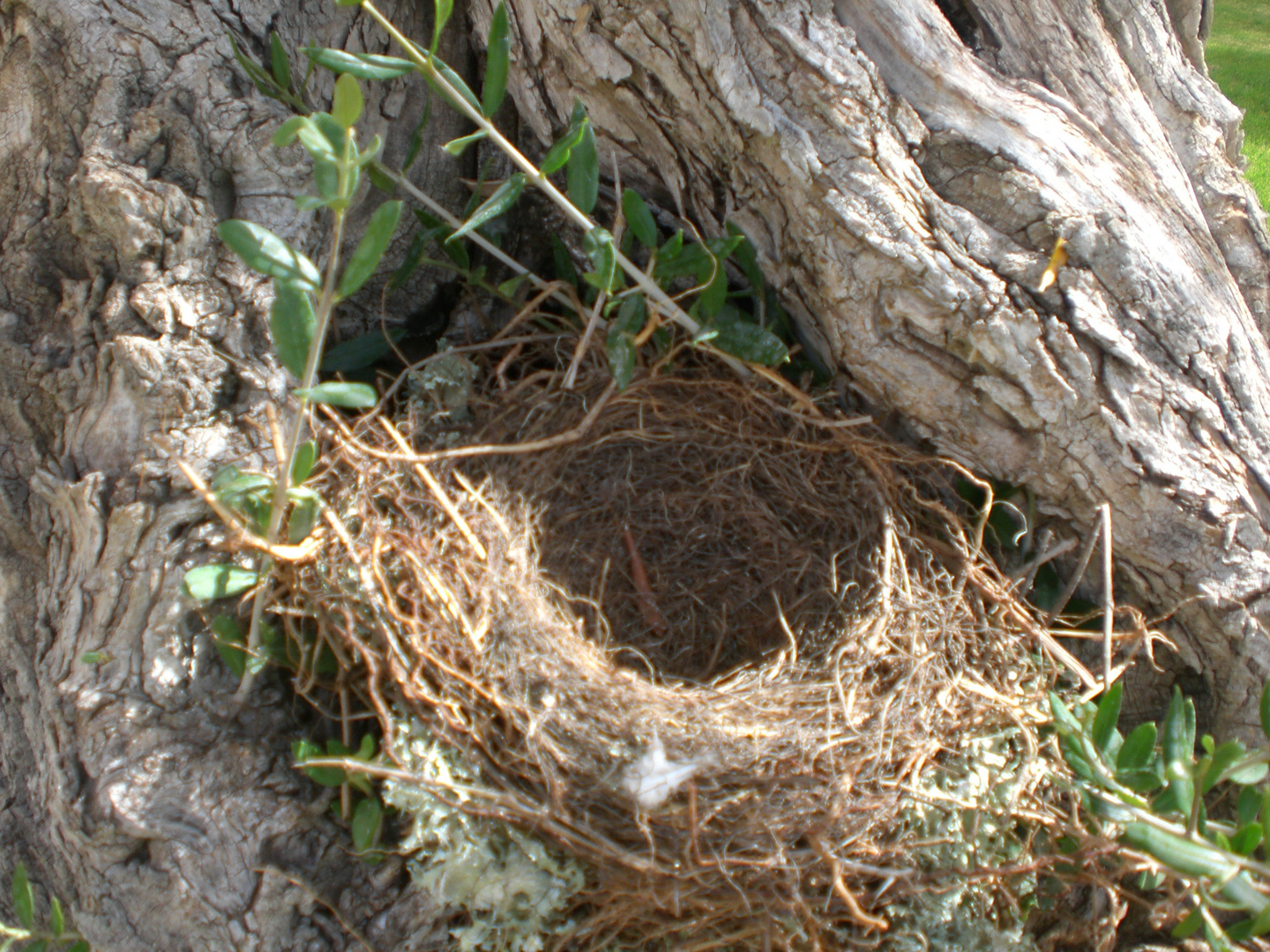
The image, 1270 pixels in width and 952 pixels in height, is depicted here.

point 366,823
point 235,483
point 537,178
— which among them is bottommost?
point 366,823

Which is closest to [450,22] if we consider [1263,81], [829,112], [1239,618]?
[829,112]

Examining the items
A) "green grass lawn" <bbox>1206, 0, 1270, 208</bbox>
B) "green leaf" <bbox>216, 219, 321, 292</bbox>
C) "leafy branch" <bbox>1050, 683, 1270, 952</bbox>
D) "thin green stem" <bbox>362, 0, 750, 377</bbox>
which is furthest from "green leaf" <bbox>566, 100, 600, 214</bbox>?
"green grass lawn" <bbox>1206, 0, 1270, 208</bbox>

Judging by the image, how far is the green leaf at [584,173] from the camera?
130 centimetres

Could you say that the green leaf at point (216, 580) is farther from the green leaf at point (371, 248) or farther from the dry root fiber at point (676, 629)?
the green leaf at point (371, 248)

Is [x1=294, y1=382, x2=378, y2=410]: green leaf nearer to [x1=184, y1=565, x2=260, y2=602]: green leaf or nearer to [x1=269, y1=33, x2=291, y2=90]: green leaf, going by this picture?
[x1=184, y1=565, x2=260, y2=602]: green leaf

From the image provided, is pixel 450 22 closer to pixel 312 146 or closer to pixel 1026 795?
pixel 312 146

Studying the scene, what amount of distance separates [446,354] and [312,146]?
0.62 metres

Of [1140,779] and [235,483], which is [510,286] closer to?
[235,483]

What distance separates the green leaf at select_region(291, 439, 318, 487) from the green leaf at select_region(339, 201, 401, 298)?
0.63 feet

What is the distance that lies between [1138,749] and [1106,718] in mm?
44

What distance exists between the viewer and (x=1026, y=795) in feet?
3.61

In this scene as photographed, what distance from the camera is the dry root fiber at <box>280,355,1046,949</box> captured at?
1.02 m

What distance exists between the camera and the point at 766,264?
1372 millimetres

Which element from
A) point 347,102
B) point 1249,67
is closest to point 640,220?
point 347,102
